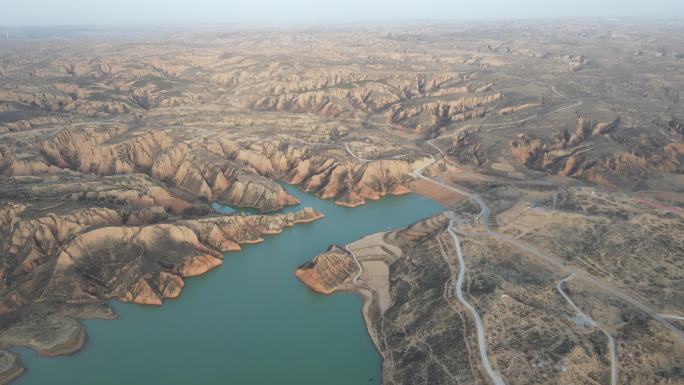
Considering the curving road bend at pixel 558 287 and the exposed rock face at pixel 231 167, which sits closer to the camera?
the curving road bend at pixel 558 287

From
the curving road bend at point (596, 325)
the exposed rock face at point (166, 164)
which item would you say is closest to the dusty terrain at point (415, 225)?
the curving road bend at point (596, 325)

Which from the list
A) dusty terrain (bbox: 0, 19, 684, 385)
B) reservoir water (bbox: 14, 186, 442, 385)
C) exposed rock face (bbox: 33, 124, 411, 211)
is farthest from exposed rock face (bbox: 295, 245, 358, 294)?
exposed rock face (bbox: 33, 124, 411, 211)

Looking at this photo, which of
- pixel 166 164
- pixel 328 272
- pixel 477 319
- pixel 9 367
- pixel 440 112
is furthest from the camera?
pixel 440 112

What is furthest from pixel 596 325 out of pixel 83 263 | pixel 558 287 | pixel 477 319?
pixel 83 263

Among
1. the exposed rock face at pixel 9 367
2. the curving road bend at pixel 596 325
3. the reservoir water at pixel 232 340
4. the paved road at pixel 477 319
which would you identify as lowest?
the reservoir water at pixel 232 340

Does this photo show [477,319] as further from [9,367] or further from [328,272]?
[9,367]

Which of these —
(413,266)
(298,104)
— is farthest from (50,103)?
(413,266)

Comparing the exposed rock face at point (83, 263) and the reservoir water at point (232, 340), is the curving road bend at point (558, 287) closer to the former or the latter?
the reservoir water at point (232, 340)
